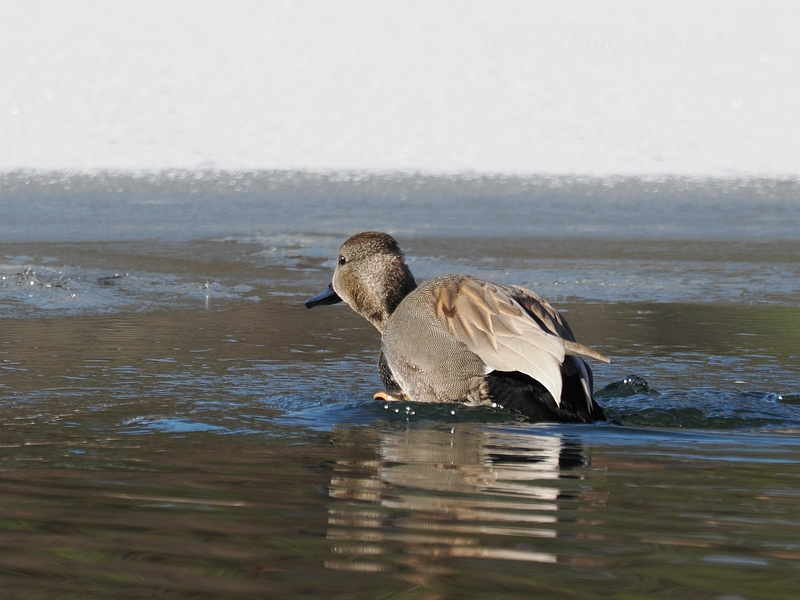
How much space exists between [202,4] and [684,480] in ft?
58.3

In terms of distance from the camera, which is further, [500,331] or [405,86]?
[405,86]

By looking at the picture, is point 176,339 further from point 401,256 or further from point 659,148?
point 659,148

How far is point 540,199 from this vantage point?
503 inches

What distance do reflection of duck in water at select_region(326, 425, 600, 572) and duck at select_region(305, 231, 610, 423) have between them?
268 millimetres

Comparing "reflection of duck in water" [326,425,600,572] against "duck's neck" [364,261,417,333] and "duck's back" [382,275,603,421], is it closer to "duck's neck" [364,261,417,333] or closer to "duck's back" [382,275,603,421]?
"duck's back" [382,275,603,421]

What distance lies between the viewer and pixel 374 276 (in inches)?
209

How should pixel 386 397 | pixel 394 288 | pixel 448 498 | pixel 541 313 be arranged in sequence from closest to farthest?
pixel 448 498
pixel 541 313
pixel 386 397
pixel 394 288

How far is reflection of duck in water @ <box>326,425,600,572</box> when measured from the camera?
2582 mm

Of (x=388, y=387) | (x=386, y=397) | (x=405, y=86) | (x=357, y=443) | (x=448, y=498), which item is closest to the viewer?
(x=448, y=498)

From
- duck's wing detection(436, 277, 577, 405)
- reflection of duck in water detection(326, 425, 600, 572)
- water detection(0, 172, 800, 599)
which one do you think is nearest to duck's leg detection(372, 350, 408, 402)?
water detection(0, 172, 800, 599)

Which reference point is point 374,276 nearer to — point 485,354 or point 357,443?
point 485,354

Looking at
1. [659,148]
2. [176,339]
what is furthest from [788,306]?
[659,148]

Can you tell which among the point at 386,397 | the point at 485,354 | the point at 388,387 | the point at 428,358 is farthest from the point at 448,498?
the point at 388,387

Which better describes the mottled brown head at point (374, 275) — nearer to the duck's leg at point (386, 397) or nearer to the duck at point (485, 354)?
the duck at point (485, 354)
